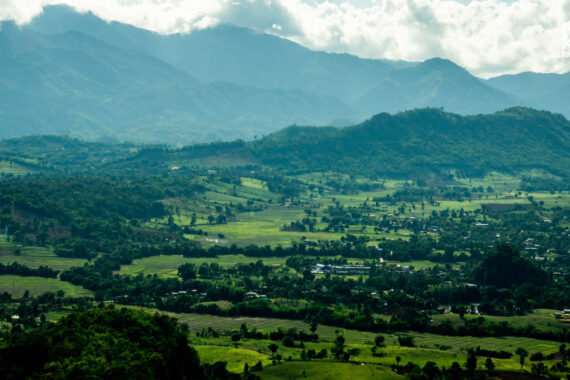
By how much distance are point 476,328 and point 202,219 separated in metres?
114

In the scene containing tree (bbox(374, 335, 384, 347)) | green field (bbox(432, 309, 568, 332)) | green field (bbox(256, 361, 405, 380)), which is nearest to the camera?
green field (bbox(256, 361, 405, 380))

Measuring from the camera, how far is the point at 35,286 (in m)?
111

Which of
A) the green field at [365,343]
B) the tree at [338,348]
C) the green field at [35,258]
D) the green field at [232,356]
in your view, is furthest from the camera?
the green field at [35,258]

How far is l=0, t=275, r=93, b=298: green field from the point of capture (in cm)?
10750

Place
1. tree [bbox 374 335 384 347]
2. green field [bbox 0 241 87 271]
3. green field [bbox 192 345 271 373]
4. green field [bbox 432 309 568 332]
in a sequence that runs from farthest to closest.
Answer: green field [bbox 0 241 87 271]
green field [bbox 432 309 568 332]
tree [bbox 374 335 384 347]
green field [bbox 192 345 271 373]

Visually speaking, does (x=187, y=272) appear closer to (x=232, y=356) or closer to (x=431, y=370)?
(x=232, y=356)

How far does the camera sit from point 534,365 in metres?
71.5

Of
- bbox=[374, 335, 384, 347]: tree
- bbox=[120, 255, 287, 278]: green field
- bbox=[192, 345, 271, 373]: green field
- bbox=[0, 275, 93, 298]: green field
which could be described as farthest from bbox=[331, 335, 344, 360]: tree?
bbox=[120, 255, 287, 278]: green field

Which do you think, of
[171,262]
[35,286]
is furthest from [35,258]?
[171,262]

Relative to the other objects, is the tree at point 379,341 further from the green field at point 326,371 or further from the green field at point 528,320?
the green field at point 528,320

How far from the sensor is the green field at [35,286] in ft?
353

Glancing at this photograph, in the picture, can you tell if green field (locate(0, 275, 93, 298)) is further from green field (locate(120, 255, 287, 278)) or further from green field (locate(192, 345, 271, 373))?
green field (locate(192, 345, 271, 373))

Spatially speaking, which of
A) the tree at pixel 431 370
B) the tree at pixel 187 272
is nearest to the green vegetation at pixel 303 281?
the tree at pixel 187 272

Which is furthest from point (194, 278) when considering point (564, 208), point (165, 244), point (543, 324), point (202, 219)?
point (564, 208)
